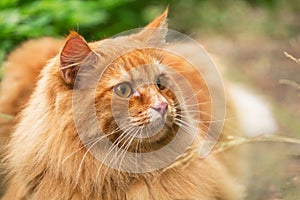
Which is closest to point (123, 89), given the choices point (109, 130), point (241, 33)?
point (109, 130)

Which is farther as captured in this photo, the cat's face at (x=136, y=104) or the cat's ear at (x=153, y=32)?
the cat's ear at (x=153, y=32)

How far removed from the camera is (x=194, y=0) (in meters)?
6.55

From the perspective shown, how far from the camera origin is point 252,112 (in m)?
4.38

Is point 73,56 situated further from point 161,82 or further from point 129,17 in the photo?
point 129,17

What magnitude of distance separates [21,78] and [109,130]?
96cm

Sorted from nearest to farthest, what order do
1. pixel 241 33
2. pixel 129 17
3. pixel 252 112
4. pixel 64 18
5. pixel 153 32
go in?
1. pixel 153 32
2. pixel 252 112
3. pixel 64 18
4. pixel 129 17
5. pixel 241 33

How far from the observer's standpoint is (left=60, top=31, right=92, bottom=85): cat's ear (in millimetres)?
2891

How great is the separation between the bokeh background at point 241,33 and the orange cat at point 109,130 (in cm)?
57

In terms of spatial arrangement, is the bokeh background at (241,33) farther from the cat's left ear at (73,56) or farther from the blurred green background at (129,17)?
the cat's left ear at (73,56)

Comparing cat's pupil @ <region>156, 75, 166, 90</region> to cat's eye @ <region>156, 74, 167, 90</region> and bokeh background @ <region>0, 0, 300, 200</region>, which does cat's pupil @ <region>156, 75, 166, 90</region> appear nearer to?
cat's eye @ <region>156, 74, 167, 90</region>

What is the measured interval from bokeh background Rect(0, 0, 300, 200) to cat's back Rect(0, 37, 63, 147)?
0.92ft

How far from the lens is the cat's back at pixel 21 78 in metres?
3.70

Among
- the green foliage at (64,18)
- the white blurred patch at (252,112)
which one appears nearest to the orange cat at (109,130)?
the white blurred patch at (252,112)

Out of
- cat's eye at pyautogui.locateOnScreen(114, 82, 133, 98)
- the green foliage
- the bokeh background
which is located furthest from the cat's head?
the green foliage
